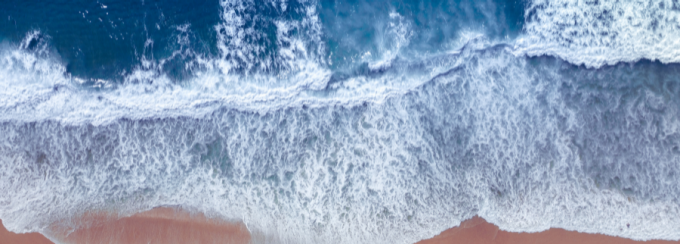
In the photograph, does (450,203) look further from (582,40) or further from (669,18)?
(669,18)

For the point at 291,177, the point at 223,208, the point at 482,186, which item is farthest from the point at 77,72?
the point at 482,186

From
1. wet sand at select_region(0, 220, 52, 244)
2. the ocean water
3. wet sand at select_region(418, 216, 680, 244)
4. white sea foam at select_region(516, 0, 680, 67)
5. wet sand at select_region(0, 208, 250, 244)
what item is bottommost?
wet sand at select_region(0, 220, 52, 244)

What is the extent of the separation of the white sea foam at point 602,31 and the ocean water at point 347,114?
0.4 inches

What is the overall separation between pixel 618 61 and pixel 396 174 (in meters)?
1.78

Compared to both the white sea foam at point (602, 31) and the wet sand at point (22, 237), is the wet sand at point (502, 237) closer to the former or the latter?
the white sea foam at point (602, 31)

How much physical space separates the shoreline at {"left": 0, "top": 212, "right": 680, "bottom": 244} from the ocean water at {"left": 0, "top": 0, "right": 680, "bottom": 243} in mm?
71

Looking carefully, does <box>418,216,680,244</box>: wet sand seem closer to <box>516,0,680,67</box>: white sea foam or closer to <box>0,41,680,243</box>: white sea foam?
<box>0,41,680,243</box>: white sea foam

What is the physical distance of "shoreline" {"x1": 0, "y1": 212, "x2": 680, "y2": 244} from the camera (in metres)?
2.16

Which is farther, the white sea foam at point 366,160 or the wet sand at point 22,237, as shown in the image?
the wet sand at point 22,237

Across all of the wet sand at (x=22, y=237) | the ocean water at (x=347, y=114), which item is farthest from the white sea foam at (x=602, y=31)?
the wet sand at (x=22, y=237)

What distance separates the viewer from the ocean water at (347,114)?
2.14 meters

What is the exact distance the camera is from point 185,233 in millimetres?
2191

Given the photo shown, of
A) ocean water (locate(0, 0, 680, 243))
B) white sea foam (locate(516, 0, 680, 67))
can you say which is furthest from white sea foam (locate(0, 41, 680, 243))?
white sea foam (locate(516, 0, 680, 67))

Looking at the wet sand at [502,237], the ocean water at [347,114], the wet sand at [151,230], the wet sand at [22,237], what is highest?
the ocean water at [347,114]
